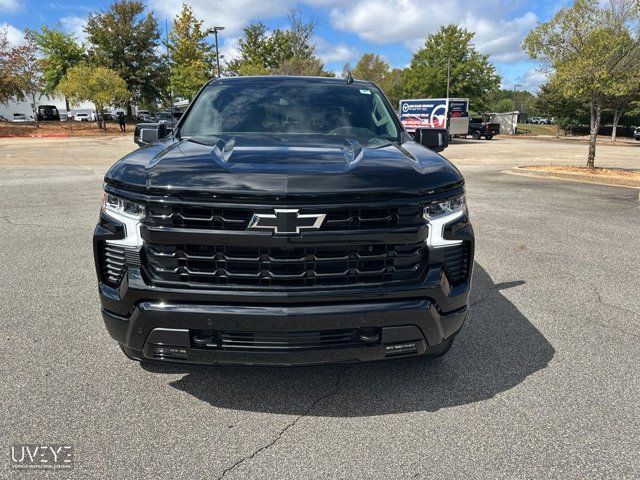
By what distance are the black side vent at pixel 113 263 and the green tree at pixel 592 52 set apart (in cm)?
1418

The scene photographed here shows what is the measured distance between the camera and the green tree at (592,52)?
41.9 ft

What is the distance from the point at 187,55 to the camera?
4478 centimetres

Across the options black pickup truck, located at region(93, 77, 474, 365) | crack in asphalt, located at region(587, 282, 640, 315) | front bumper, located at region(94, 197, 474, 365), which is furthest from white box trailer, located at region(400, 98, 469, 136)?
front bumper, located at region(94, 197, 474, 365)

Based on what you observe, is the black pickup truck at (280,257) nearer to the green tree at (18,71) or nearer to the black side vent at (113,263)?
the black side vent at (113,263)

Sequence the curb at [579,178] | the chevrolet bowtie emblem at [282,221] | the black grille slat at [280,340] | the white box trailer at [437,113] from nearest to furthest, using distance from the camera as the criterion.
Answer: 1. the chevrolet bowtie emblem at [282,221]
2. the black grille slat at [280,340]
3. the curb at [579,178]
4. the white box trailer at [437,113]

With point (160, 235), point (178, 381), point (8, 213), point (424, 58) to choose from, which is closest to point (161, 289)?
point (160, 235)

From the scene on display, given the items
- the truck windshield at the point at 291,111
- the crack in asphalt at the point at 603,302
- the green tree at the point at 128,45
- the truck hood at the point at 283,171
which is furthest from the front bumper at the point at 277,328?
the green tree at the point at 128,45

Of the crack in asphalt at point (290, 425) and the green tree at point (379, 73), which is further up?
the green tree at point (379, 73)

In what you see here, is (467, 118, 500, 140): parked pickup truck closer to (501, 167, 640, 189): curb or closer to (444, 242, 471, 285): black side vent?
(501, 167, 640, 189): curb

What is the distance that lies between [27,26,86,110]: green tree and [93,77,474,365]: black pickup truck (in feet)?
185

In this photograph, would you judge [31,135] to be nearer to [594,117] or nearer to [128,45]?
[128,45]

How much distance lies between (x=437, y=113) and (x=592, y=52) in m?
19.6

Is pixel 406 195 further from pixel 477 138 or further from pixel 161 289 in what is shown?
pixel 477 138

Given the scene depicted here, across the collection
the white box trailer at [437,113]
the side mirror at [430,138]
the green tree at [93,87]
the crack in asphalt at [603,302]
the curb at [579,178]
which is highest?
the green tree at [93,87]
